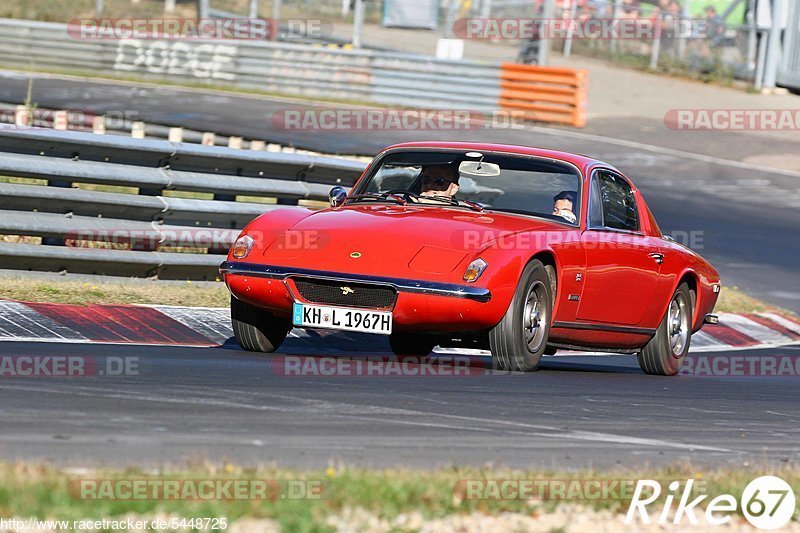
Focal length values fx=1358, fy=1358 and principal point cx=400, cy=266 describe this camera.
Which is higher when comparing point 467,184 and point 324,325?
point 467,184

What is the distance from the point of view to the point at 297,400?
5.99m

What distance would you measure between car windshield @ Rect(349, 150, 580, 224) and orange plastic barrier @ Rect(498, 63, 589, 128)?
18586 millimetres

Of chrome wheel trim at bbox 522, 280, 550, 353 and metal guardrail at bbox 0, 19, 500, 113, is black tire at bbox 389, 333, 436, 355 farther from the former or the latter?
metal guardrail at bbox 0, 19, 500, 113

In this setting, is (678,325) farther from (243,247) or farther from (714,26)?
(714,26)

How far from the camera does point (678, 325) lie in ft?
31.4

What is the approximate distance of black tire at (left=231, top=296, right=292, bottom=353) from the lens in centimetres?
792

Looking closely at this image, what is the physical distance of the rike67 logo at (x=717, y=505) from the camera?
175 inches

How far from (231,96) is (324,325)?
21929 mm

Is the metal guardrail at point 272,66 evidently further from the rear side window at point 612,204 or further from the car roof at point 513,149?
the car roof at point 513,149

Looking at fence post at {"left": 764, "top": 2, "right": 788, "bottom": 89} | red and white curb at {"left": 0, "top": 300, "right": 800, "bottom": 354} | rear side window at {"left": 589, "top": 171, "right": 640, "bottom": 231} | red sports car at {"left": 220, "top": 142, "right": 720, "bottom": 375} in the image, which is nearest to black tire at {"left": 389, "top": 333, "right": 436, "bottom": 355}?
red sports car at {"left": 220, "top": 142, "right": 720, "bottom": 375}

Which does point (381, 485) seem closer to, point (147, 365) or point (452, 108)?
point (147, 365)

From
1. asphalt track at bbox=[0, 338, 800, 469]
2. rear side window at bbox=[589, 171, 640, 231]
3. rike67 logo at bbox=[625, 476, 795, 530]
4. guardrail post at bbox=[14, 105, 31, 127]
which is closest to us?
rike67 logo at bbox=[625, 476, 795, 530]

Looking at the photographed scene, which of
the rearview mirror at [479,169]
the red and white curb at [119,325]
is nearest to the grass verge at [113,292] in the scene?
the red and white curb at [119,325]

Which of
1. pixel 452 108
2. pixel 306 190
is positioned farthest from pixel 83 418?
pixel 452 108
